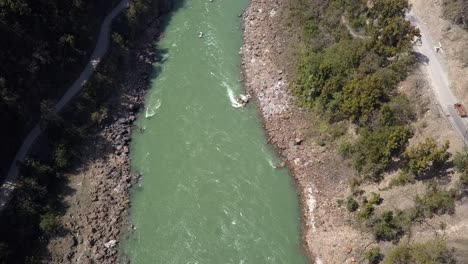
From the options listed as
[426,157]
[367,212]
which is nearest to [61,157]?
[367,212]

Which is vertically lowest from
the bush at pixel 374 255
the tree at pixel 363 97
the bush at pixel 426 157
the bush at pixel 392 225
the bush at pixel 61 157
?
the bush at pixel 374 255

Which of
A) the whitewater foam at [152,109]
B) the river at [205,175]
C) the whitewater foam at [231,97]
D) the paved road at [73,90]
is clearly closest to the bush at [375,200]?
the river at [205,175]

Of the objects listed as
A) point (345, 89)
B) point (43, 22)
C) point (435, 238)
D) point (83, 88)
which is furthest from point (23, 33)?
point (435, 238)

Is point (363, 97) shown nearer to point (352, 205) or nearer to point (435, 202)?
point (352, 205)

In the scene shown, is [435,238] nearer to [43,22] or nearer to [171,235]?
[171,235]

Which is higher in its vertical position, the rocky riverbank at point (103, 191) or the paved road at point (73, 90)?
the paved road at point (73, 90)

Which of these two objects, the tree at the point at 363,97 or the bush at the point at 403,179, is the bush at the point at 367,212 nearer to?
the bush at the point at 403,179
